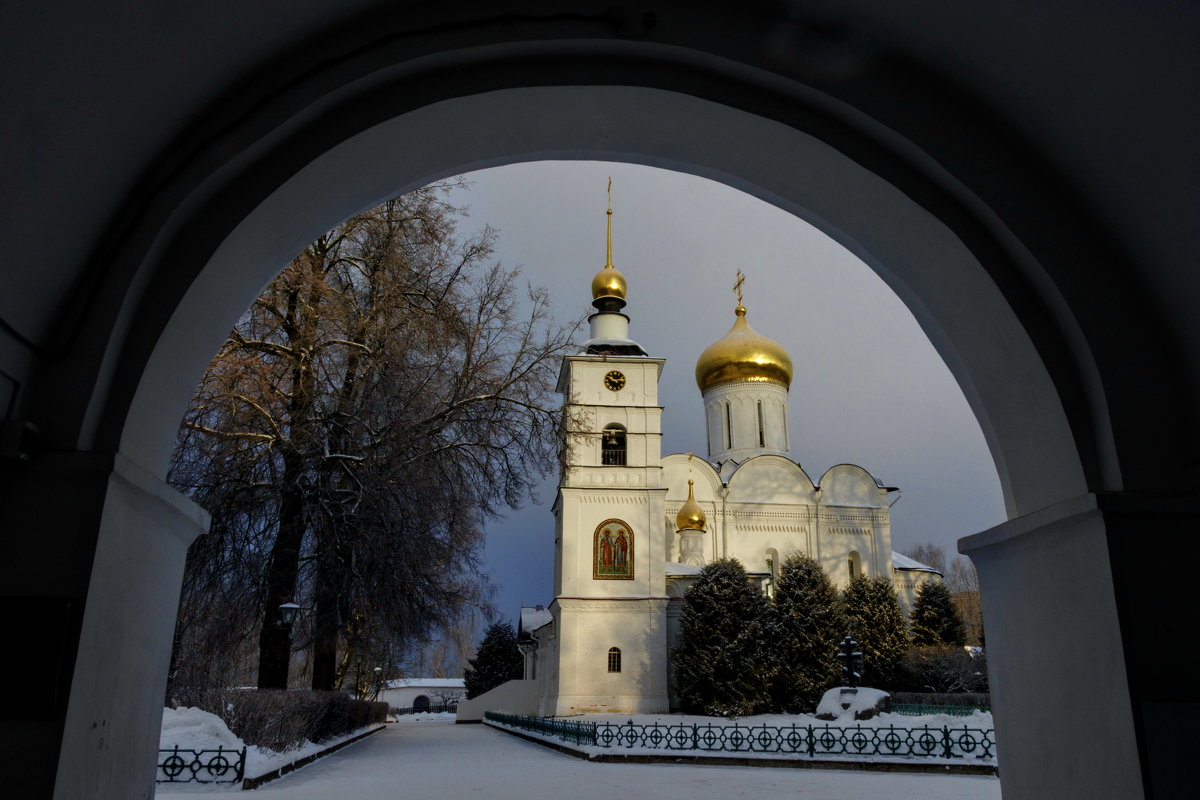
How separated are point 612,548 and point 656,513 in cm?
206

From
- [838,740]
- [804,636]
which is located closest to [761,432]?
[804,636]

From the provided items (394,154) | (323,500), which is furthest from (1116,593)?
(323,500)

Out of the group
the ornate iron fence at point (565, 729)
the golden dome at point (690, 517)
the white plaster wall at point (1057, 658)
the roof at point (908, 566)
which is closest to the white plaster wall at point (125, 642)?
the white plaster wall at point (1057, 658)

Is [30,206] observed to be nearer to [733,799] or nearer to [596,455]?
[733,799]

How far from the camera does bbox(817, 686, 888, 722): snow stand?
2031cm

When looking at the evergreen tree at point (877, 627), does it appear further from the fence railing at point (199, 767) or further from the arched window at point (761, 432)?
the fence railing at point (199, 767)

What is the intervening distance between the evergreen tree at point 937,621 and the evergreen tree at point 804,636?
5100 millimetres

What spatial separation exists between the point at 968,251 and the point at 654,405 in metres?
30.2

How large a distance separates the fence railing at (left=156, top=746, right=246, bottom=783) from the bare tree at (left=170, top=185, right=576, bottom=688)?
13.9ft

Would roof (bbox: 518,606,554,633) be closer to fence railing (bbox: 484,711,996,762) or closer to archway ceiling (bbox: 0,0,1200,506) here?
fence railing (bbox: 484,711,996,762)

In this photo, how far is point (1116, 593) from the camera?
3.19 meters

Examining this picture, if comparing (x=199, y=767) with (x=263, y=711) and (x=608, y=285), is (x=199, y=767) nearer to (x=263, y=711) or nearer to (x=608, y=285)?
(x=263, y=711)

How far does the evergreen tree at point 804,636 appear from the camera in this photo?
29.9 meters

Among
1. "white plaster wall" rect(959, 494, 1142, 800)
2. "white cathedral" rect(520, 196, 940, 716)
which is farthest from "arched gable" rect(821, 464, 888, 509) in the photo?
"white plaster wall" rect(959, 494, 1142, 800)
